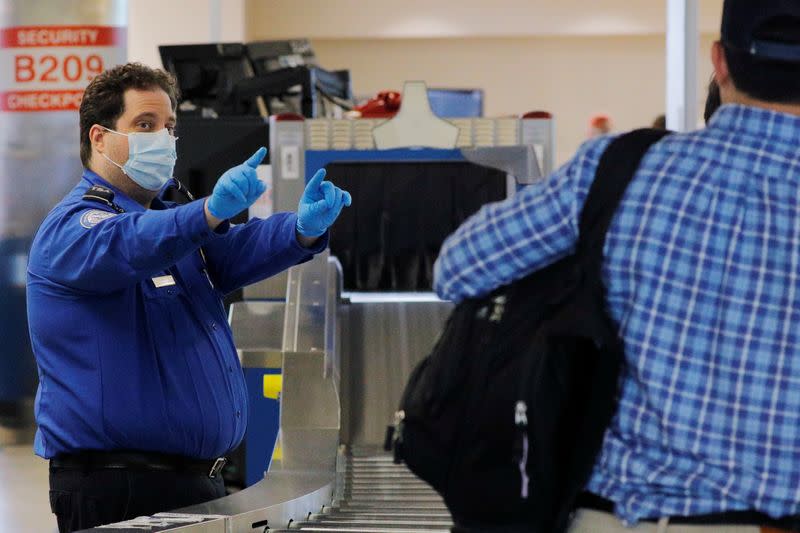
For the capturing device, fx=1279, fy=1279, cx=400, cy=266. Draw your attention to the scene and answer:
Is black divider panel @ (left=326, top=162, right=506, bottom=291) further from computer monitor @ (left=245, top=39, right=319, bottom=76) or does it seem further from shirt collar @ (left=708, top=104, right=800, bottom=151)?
shirt collar @ (left=708, top=104, right=800, bottom=151)

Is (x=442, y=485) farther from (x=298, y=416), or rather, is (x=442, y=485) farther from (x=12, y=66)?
(x=12, y=66)

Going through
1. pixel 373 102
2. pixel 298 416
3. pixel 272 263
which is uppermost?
pixel 373 102

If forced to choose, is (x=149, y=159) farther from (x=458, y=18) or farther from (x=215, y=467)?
(x=458, y=18)

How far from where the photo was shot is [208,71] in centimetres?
716

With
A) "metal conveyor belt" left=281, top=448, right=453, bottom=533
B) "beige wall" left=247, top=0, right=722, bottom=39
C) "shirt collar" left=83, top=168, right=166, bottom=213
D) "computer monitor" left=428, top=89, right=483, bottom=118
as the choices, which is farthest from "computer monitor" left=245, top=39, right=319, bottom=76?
"beige wall" left=247, top=0, right=722, bottom=39

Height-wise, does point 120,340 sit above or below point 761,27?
below

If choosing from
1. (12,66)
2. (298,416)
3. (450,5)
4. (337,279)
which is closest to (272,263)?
(298,416)

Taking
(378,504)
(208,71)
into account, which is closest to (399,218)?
(208,71)

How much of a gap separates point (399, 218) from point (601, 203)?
4.27m

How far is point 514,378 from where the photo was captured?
1832 mm

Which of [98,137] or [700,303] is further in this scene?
[98,137]

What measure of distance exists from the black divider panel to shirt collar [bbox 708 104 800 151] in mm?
4201

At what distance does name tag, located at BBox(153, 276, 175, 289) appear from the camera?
3139mm

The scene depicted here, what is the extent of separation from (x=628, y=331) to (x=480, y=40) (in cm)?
1783
